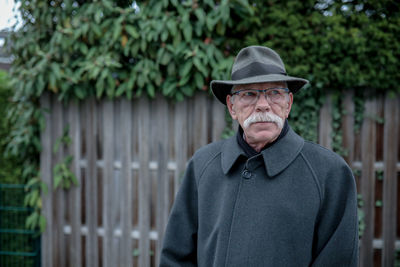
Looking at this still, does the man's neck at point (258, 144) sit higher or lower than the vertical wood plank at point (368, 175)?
higher

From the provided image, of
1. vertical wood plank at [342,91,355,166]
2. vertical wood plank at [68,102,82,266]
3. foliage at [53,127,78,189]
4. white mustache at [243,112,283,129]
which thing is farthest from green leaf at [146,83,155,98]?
white mustache at [243,112,283,129]

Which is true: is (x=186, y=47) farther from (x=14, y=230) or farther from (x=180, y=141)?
(x=14, y=230)

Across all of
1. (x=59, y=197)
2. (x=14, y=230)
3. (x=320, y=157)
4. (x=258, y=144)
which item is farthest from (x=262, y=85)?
(x=14, y=230)

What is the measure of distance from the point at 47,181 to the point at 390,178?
3641 millimetres

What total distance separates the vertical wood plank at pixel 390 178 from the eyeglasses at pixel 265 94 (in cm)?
205

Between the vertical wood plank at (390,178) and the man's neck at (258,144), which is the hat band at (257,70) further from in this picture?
the vertical wood plank at (390,178)

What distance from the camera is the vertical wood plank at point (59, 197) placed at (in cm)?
397

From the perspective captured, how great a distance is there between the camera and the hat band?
1609 millimetres

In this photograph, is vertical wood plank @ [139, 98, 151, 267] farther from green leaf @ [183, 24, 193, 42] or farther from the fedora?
the fedora

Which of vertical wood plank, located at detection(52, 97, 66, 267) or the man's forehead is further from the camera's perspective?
vertical wood plank, located at detection(52, 97, 66, 267)

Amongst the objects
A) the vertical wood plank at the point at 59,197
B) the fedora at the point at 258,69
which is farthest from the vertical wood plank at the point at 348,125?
the vertical wood plank at the point at 59,197

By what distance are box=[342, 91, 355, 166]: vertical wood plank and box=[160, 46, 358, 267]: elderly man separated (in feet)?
5.56

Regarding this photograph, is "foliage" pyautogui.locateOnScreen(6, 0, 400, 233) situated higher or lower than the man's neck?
higher

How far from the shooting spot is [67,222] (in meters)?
4.06
